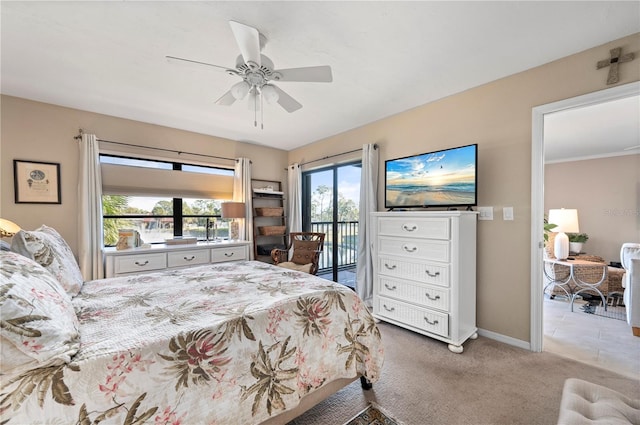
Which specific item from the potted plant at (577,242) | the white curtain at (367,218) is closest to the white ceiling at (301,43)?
the white curtain at (367,218)

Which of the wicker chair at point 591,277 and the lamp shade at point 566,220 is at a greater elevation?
the lamp shade at point 566,220

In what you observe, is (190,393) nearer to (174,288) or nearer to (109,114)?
(174,288)

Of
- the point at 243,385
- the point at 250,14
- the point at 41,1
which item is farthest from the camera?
the point at 250,14

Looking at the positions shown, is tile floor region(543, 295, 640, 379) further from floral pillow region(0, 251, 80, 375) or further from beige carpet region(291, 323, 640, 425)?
floral pillow region(0, 251, 80, 375)

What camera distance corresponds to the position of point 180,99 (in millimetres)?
2807

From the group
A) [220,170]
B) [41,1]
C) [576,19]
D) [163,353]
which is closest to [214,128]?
[220,170]

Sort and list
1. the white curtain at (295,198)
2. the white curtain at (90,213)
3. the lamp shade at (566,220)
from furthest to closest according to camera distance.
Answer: the white curtain at (295,198)
the lamp shade at (566,220)
the white curtain at (90,213)

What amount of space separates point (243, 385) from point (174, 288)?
90 centimetres

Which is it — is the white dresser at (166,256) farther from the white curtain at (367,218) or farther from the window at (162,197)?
the white curtain at (367,218)

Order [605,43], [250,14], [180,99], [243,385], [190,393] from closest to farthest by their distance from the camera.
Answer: [190,393] < [243,385] < [250,14] < [605,43] < [180,99]

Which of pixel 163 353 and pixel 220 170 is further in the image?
pixel 220 170

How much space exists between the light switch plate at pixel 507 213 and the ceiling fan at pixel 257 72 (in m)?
2.04

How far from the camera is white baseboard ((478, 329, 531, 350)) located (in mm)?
2283

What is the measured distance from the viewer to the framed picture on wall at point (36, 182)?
8.95 feet
